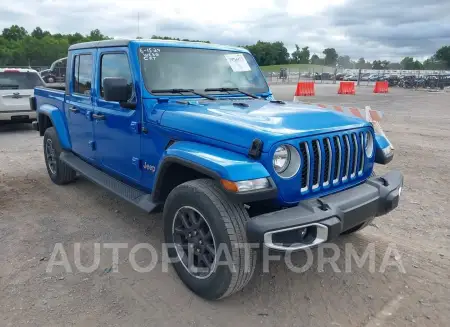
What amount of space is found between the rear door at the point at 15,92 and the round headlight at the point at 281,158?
916 centimetres

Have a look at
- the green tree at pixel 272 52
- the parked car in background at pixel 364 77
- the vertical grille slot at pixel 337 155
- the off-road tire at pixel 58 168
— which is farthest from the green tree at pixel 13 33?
the vertical grille slot at pixel 337 155

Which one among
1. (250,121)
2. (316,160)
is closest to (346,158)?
(316,160)

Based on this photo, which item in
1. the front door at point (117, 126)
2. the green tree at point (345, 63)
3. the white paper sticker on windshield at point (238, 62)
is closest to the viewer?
the front door at point (117, 126)

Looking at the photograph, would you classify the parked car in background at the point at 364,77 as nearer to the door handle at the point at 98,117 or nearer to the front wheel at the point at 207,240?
the door handle at the point at 98,117

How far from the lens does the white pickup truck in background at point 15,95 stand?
989 cm

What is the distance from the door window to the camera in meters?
4.67

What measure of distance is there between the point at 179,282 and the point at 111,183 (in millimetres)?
1511

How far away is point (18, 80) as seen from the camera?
10.3 metres

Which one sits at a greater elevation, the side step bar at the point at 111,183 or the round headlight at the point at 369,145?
the round headlight at the point at 369,145

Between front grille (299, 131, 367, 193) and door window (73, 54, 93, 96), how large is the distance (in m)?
2.91

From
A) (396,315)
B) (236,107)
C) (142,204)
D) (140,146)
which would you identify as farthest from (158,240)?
(396,315)

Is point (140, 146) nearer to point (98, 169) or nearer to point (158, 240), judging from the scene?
point (158, 240)

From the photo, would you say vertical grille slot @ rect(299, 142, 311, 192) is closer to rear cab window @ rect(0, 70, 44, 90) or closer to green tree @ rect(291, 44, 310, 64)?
rear cab window @ rect(0, 70, 44, 90)

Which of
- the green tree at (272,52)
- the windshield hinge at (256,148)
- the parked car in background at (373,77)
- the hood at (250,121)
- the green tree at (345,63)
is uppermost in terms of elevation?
the green tree at (272,52)
